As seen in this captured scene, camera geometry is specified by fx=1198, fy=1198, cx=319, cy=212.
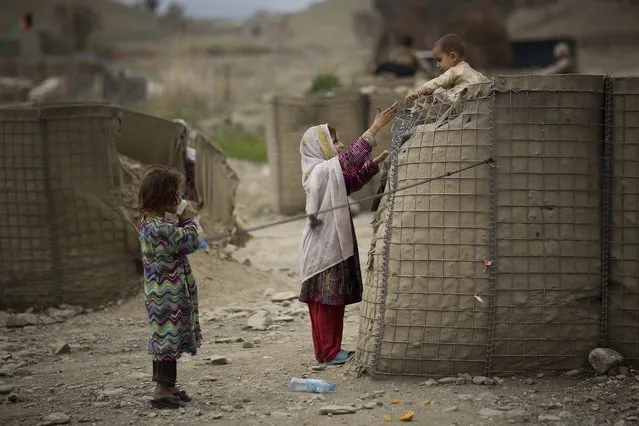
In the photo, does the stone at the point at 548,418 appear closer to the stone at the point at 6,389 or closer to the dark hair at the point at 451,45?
the dark hair at the point at 451,45

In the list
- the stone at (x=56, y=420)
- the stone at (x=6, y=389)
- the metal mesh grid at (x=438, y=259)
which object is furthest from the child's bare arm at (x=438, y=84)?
the stone at (x=6, y=389)

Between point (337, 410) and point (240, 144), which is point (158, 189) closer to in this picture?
point (337, 410)

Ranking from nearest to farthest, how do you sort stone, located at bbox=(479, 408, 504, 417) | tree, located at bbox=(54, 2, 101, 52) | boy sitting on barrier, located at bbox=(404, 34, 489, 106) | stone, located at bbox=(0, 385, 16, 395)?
stone, located at bbox=(479, 408, 504, 417) < boy sitting on barrier, located at bbox=(404, 34, 489, 106) < stone, located at bbox=(0, 385, 16, 395) < tree, located at bbox=(54, 2, 101, 52)

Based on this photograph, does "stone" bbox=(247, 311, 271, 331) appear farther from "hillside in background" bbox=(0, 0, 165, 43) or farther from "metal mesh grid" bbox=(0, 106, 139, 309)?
"hillside in background" bbox=(0, 0, 165, 43)

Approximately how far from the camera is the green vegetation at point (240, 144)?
2067 cm

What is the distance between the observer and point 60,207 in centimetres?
867

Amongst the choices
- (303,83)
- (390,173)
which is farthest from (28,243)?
(303,83)

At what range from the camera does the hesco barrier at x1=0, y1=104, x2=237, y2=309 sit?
8.63 meters

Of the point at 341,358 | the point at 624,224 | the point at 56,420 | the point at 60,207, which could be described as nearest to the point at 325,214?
the point at 341,358

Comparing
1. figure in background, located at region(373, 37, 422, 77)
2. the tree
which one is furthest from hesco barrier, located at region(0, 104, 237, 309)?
the tree

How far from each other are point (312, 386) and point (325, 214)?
1.02 meters

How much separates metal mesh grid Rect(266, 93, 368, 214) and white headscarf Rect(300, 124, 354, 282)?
7443 millimetres

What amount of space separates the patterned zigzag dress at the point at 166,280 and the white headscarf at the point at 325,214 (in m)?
0.93

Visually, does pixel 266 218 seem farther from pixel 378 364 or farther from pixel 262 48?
pixel 262 48
